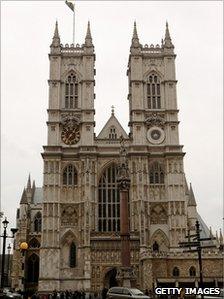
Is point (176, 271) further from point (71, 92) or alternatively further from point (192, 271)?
point (71, 92)

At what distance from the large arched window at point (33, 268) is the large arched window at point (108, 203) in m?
16.2

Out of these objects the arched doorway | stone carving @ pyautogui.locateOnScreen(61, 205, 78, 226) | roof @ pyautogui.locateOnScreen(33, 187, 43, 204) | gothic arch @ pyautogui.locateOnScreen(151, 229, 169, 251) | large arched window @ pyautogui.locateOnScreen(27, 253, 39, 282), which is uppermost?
roof @ pyautogui.locateOnScreen(33, 187, 43, 204)

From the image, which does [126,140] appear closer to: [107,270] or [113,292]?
[107,270]

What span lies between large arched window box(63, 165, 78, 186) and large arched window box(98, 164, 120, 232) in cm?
306

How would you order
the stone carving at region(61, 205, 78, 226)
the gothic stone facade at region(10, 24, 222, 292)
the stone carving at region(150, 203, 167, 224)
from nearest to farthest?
the gothic stone facade at region(10, 24, 222, 292) < the stone carving at region(150, 203, 167, 224) < the stone carving at region(61, 205, 78, 226)

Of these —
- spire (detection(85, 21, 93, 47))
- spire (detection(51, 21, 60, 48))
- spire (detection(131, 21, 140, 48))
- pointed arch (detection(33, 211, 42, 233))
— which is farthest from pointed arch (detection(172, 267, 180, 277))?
spire (detection(51, 21, 60, 48))

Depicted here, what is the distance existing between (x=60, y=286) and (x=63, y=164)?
13932 mm

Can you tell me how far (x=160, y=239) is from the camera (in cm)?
5475

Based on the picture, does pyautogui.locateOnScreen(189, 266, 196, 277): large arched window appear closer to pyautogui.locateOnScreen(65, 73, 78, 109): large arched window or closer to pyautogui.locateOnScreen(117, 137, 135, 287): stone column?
pyautogui.locateOnScreen(117, 137, 135, 287): stone column

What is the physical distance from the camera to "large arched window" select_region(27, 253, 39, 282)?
6612cm

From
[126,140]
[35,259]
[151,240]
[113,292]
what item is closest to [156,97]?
[126,140]

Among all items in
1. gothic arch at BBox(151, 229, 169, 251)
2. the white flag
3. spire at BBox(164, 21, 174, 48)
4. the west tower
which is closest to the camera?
the west tower

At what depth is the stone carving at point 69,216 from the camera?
5553 cm

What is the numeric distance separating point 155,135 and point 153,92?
5763mm
